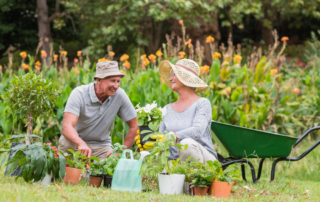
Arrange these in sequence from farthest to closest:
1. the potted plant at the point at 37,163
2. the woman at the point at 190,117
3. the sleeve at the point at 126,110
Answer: the sleeve at the point at 126,110 → the woman at the point at 190,117 → the potted plant at the point at 37,163

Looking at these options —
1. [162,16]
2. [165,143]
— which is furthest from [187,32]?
[165,143]

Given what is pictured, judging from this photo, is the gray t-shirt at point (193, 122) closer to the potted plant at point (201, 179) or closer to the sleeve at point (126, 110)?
the potted plant at point (201, 179)

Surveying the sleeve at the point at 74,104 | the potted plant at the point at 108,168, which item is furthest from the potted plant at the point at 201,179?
the sleeve at the point at 74,104

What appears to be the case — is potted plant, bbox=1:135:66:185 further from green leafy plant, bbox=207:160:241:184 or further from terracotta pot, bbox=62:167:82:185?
green leafy plant, bbox=207:160:241:184

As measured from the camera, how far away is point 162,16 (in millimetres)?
7520

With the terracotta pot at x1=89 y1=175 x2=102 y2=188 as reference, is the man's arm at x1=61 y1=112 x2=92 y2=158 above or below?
above

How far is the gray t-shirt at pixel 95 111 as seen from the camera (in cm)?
299

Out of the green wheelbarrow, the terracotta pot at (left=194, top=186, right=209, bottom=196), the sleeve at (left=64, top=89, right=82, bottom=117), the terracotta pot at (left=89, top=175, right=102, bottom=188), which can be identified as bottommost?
the terracotta pot at (left=194, top=186, right=209, bottom=196)

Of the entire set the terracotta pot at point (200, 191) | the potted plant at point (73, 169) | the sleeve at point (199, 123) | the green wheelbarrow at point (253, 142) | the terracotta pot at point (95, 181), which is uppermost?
the sleeve at point (199, 123)

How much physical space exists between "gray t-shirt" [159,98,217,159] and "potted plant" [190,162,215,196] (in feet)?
0.93

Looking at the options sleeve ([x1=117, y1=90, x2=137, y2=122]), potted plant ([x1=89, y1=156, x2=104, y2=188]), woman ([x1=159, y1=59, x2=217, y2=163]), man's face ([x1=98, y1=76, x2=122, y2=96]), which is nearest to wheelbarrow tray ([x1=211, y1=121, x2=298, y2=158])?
woman ([x1=159, y1=59, x2=217, y2=163])

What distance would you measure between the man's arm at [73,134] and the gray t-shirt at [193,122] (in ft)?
2.05

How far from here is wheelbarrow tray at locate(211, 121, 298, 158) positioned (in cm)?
286

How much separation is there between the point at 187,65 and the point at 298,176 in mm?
2113
